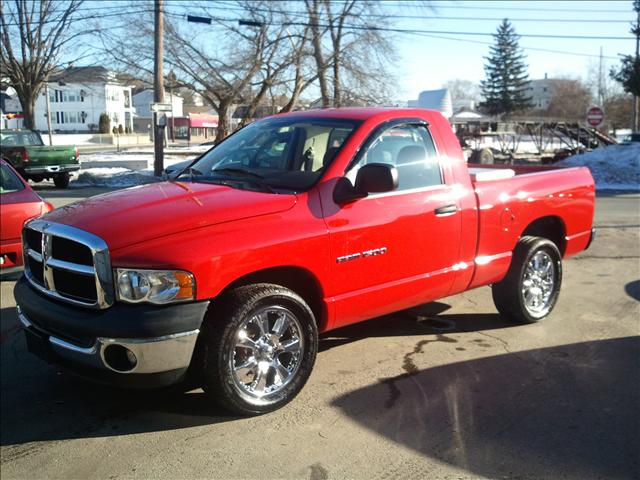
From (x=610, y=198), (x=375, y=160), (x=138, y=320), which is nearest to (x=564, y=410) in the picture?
(x=375, y=160)

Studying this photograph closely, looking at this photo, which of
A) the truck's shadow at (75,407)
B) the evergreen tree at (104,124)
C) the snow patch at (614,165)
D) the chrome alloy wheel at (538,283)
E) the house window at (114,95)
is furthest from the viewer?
the house window at (114,95)

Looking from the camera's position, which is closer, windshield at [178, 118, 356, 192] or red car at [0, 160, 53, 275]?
windshield at [178, 118, 356, 192]

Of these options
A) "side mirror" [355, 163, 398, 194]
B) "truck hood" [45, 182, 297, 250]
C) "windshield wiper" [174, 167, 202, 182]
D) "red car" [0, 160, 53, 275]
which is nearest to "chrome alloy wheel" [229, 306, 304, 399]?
"truck hood" [45, 182, 297, 250]

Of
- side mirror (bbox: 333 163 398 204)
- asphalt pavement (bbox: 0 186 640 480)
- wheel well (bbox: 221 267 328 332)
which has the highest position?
side mirror (bbox: 333 163 398 204)

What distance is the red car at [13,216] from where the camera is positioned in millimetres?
6320

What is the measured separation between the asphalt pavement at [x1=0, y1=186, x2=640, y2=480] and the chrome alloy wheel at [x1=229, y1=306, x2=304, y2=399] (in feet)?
0.68

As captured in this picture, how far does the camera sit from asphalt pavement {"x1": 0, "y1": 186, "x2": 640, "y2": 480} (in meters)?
3.27

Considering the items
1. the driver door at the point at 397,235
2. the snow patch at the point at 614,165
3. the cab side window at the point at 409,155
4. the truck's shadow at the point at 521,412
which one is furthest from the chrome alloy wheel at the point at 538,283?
the snow patch at the point at 614,165

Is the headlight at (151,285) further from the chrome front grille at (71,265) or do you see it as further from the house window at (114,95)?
the house window at (114,95)

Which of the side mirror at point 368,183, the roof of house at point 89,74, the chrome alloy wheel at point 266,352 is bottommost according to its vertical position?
the chrome alloy wheel at point 266,352

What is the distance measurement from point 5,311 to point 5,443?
283 centimetres

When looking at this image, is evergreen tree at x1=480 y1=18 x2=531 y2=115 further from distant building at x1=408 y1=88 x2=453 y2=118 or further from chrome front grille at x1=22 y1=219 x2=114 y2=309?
chrome front grille at x1=22 y1=219 x2=114 y2=309

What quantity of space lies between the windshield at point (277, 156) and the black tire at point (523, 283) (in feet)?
6.53

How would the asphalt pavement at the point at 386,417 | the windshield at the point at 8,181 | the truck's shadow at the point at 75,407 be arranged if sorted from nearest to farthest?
1. the asphalt pavement at the point at 386,417
2. the truck's shadow at the point at 75,407
3. the windshield at the point at 8,181
